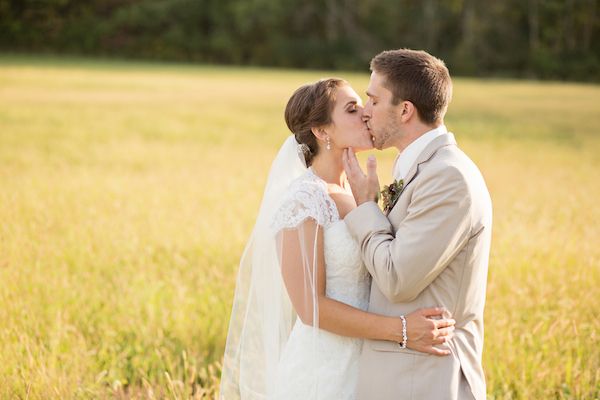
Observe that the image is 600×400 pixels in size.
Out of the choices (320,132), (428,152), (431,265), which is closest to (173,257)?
(320,132)

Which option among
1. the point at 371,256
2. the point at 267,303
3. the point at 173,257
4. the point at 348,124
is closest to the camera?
the point at 371,256

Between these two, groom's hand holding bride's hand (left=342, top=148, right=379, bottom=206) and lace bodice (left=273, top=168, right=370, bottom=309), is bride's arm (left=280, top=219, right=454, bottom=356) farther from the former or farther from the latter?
groom's hand holding bride's hand (left=342, top=148, right=379, bottom=206)

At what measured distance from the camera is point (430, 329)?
3.34 metres

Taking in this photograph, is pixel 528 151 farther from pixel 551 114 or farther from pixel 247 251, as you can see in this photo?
pixel 247 251

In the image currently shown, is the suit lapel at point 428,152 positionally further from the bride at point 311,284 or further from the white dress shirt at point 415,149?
the bride at point 311,284

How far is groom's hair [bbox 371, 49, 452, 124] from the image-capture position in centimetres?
351

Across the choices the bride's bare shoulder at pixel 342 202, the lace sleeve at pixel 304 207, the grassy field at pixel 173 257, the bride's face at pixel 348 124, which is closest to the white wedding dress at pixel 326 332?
the lace sleeve at pixel 304 207

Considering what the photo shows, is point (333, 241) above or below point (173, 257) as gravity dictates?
above

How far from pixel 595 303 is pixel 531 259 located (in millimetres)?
1327

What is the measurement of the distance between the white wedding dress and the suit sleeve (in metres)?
0.46

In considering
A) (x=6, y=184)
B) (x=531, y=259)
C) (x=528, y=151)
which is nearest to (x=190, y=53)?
(x=528, y=151)

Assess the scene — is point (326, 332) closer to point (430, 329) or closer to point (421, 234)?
point (430, 329)

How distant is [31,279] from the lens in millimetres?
6168

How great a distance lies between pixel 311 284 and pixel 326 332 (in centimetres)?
29
